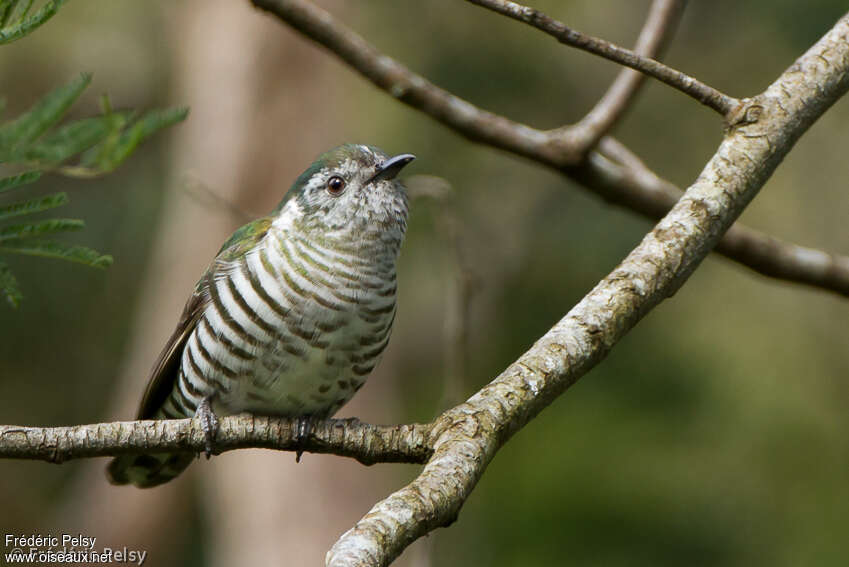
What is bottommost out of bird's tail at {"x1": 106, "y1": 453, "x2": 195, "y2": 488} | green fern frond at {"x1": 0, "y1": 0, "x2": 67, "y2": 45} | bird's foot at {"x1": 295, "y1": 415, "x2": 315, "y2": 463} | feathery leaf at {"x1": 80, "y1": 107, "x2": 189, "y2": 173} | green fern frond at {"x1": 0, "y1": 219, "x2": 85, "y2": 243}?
bird's foot at {"x1": 295, "y1": 415, "x2": 315, "y2": 463}

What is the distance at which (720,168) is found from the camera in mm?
2922

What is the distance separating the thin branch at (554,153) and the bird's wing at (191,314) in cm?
75

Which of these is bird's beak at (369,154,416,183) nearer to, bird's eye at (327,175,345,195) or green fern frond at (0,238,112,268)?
bird's eye at (327,175,345,195)

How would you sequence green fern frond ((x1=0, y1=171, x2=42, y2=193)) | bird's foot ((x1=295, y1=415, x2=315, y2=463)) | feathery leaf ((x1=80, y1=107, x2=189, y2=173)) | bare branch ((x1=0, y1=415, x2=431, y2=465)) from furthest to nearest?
1. bird's foot ((x1=295, y1=415, x2=315, y2=463))
2. bare branch ((x1=0, y1=415, x2=431, y2=465))
3. green fern frond ((x1=0, y1=171, x2=42, y2=193))
4. feathery leaf ((x1=80, y1=107, x2=189, y2=173))

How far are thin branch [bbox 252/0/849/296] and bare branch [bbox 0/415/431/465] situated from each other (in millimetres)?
1494

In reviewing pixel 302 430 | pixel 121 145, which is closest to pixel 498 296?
pixel 302 430

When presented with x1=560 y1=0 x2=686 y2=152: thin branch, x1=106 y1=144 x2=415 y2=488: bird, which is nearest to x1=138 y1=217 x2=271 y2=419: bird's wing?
x1=106 y1=144 x2=415 y2=488: bird

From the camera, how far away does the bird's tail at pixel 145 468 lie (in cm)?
391

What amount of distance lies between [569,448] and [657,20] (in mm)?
3406

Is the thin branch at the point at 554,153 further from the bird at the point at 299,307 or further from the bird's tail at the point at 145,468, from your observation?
the bird's tail at the point at 145,468

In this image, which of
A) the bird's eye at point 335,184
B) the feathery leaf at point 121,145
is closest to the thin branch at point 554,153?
the bird's eye at point 335,184

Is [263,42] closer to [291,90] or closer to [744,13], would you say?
[291,90]

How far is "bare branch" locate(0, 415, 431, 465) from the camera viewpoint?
8.05 feet

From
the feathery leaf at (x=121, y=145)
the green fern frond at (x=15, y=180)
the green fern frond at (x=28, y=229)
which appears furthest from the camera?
the green fern frond at (x=28, y=229)
